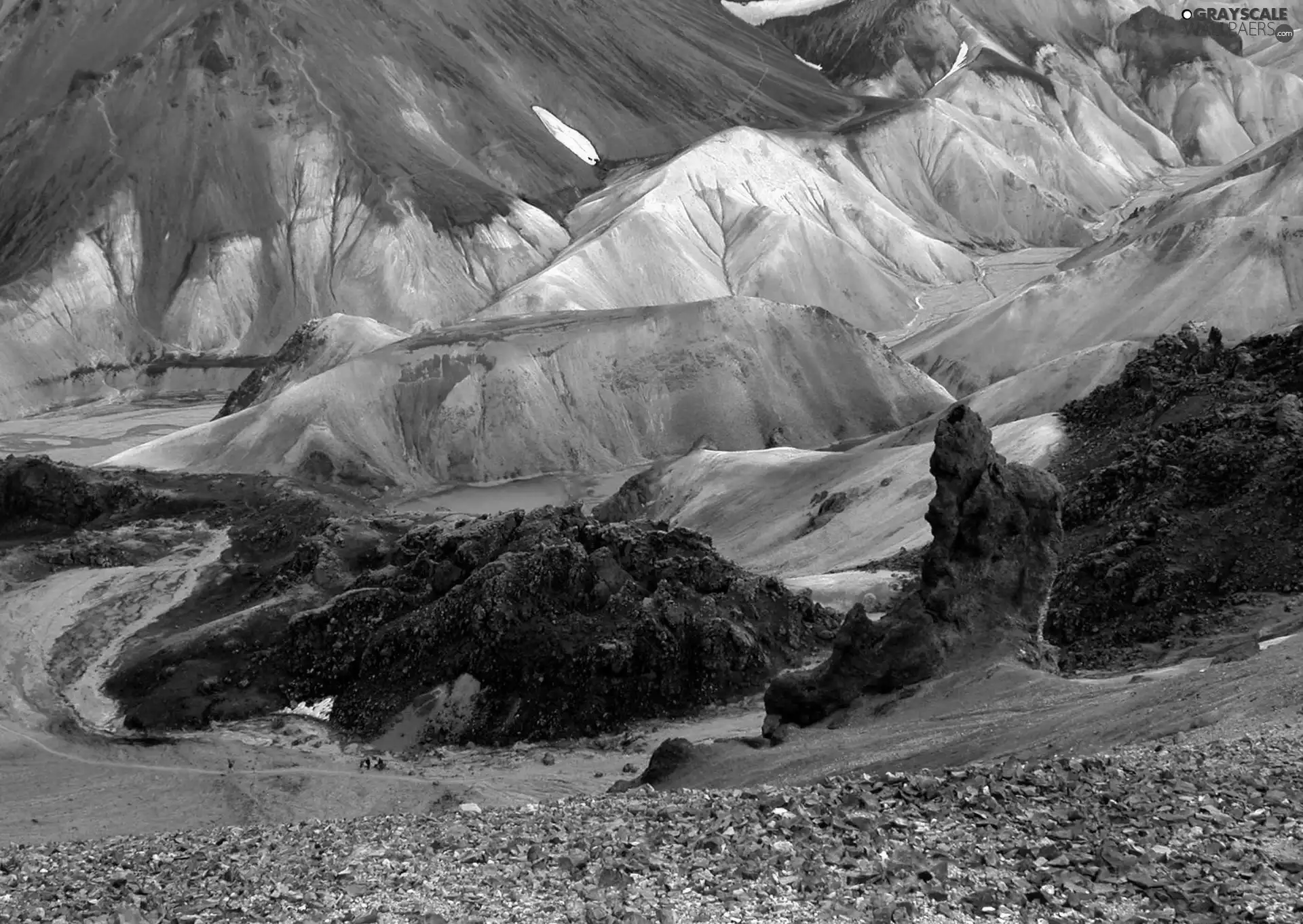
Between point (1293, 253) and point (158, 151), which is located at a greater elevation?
point (158, 151)

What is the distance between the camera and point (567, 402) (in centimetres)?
8706

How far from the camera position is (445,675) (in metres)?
41.6

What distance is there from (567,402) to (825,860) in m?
71.9

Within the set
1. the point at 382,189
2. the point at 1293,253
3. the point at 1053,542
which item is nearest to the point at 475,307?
the point at 382,189

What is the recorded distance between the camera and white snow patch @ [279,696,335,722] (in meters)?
43.0

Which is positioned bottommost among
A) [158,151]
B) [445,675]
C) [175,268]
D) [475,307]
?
[445,675]

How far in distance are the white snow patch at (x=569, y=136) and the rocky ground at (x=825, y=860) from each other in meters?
152

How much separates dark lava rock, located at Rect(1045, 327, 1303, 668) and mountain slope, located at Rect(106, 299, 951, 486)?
132ft

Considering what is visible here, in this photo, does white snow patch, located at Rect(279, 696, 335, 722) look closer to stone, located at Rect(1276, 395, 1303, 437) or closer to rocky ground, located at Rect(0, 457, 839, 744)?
rocky ground, located at Rect(0, 457, 839, 744)

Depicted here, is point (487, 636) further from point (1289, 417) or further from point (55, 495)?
point (55, 495)

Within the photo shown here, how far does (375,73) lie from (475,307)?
1279 inches

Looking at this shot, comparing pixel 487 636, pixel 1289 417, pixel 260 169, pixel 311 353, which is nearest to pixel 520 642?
pixel 487 636

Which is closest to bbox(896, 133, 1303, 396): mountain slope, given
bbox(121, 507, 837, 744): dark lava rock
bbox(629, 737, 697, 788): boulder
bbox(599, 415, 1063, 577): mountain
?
bbox(599, 415, 1063, 577): mountain

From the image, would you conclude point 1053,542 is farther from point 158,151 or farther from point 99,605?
point 158,151
